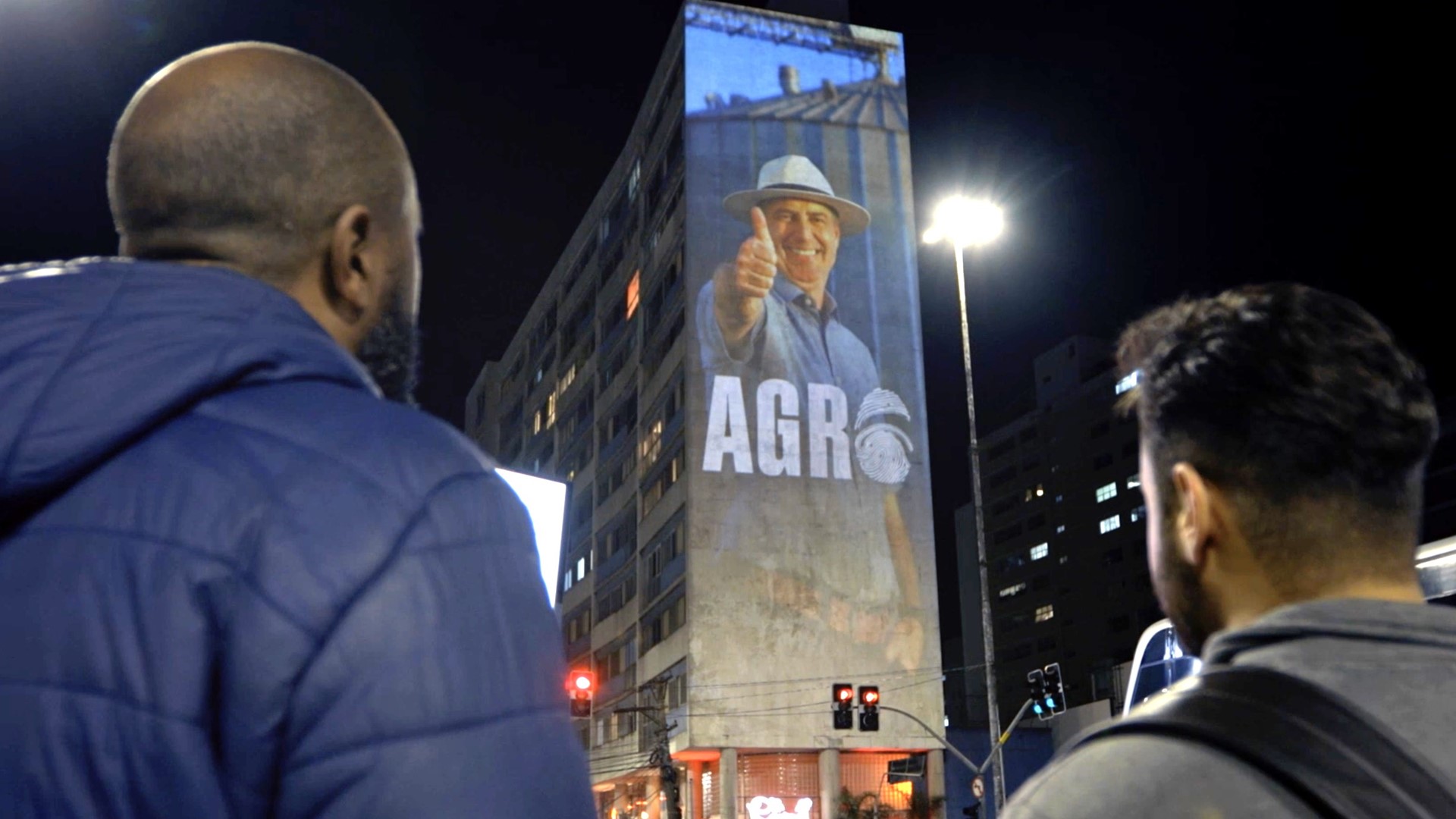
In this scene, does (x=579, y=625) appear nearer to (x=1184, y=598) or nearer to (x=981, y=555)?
(x=981, y=555)

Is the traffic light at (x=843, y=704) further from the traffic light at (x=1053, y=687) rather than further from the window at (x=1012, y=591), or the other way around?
the window at (x=1012, y=591)

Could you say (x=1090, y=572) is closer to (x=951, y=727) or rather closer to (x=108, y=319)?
(x=951, y=727)

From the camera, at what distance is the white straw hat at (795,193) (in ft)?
199

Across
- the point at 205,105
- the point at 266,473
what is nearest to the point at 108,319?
the point at 266,473

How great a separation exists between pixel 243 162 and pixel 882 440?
192ft

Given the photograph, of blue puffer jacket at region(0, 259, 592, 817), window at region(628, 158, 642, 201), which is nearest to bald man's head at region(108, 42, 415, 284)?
blue puffer jacket at region(0, 259, 592, 817)

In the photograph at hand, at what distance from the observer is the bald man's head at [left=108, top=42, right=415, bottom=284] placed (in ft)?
5.50

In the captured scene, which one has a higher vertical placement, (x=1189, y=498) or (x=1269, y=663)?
(x=1189, y=498)

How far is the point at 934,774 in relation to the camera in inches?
2147

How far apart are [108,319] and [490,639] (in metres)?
0.54

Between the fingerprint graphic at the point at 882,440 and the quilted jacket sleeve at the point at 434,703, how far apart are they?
2271 inches

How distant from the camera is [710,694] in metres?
52.7

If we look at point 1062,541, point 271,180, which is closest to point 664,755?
point 271,180

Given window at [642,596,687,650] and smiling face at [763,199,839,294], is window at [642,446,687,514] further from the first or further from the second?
smiling face at [763,199,839,294]
